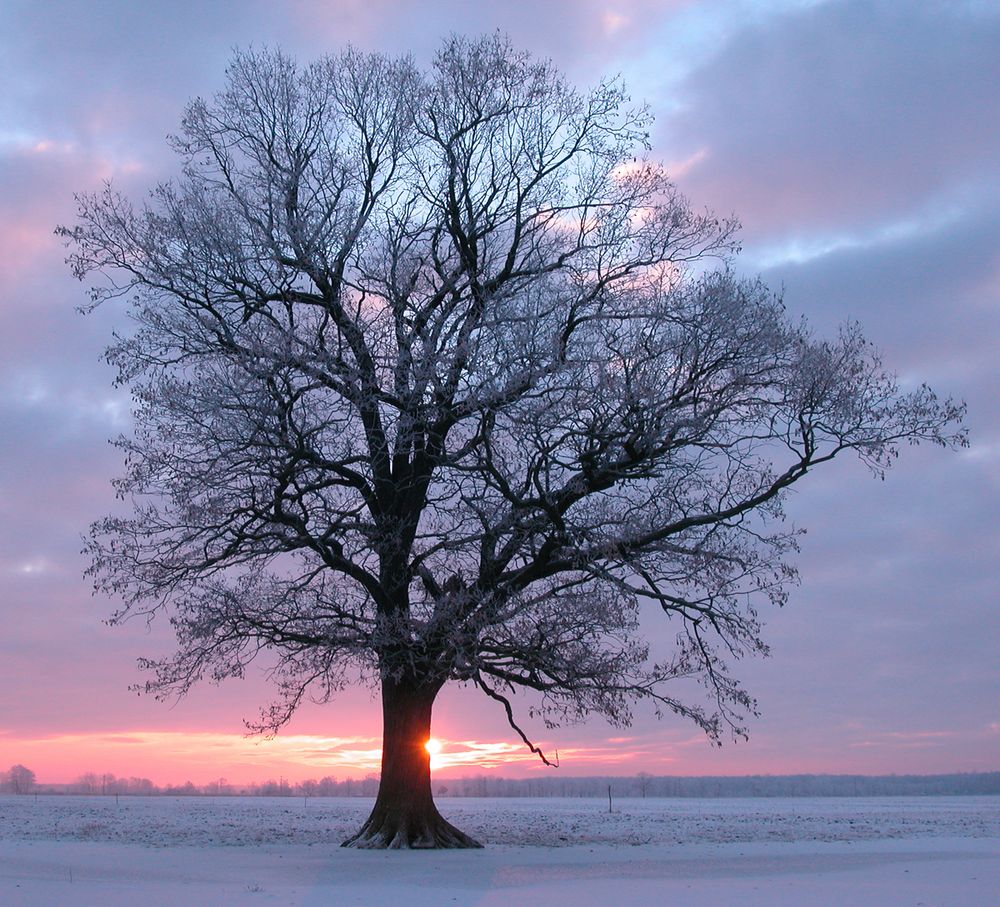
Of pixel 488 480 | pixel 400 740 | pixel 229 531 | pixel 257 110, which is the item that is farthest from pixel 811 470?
pixel 257 110

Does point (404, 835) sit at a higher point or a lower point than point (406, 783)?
lower

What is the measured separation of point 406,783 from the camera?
21.6m

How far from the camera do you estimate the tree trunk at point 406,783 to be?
21.3m

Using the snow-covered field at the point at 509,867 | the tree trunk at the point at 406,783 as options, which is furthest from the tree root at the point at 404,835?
the snow-covered field at the point at 509,867

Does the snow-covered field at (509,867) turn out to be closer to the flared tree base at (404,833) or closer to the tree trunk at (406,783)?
the flared tree base at (404,833)

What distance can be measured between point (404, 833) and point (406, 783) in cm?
95

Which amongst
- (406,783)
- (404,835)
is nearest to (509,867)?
(404,835)

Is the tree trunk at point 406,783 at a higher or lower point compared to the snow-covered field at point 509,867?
higher

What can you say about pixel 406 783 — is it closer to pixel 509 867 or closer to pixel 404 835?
pixel 404 835

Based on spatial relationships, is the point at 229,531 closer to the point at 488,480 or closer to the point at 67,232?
the point at 488,480

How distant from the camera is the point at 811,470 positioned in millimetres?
20734

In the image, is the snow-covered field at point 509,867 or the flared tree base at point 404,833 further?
the flared tree base at point 404,833

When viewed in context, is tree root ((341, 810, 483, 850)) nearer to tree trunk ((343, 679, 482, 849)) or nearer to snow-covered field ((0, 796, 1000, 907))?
tree trunk ((343, 679, 482, 849))

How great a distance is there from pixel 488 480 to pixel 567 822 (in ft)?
54.9
